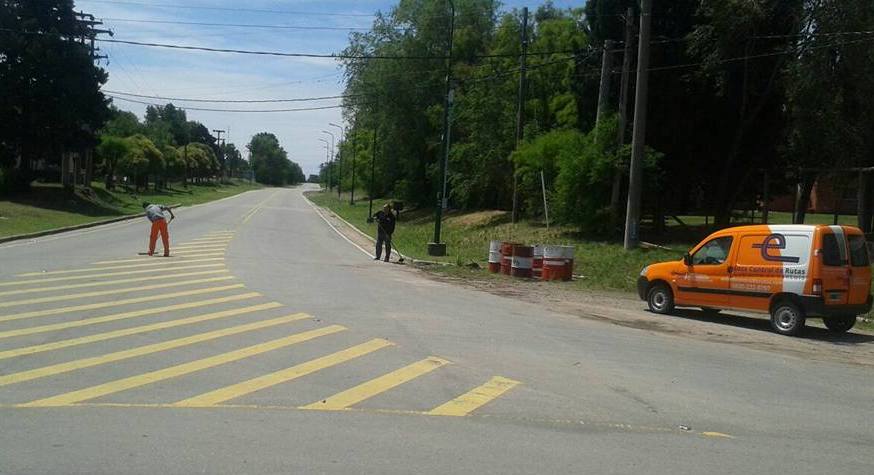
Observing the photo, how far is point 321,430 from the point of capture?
648 cm

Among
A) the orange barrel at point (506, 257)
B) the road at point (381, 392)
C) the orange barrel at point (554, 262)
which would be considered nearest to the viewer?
the road at point (381, 392)

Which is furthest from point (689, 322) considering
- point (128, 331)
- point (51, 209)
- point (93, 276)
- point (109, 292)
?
point (51, 209)

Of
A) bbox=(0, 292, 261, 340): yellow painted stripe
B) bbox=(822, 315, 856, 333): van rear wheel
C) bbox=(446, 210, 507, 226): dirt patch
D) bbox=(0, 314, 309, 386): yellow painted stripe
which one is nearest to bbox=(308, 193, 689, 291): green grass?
bbox=(446, 210, 507, 226): dirt patch

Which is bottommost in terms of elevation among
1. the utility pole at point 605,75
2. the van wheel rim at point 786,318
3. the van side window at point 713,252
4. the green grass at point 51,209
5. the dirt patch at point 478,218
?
the green grass at point 51,209

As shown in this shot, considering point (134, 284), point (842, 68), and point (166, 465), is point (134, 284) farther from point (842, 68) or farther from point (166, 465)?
point (842, 68)

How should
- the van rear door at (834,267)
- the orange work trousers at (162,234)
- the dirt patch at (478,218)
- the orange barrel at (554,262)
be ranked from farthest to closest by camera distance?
the dirt patch at (478,218) → the orange work trousers at (162,234) → the orange barrel at (554,262) → the van rear door at (834,267)

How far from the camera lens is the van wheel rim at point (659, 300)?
53.8 ft

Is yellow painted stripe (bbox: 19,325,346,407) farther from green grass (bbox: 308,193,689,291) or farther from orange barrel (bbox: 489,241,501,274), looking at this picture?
orange barrel (bbox: 489,241,501,274)

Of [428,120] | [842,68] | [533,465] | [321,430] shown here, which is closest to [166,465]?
[321,430]

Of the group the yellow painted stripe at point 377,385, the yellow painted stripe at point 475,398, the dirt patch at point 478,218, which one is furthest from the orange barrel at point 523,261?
the dirt patch at point 478,218

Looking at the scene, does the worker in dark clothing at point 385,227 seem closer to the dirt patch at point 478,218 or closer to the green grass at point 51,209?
the green grass at point 51,209

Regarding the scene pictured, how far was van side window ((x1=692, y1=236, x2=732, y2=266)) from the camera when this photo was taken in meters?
15.2

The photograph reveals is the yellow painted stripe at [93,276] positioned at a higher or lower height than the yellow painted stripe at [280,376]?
lower

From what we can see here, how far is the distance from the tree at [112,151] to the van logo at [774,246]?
68.6m
